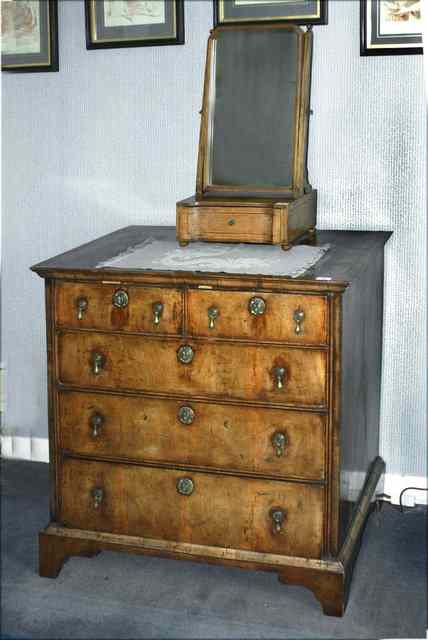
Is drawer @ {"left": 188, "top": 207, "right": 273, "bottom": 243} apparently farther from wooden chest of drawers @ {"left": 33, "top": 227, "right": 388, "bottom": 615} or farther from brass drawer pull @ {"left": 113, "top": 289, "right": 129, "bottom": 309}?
brass drawer pull @ {"left": 113, "top": 289, "right": 129, "bottom": 309}

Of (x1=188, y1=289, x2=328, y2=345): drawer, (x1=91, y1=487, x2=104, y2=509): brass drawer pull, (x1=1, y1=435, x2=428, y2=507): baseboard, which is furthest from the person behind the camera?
(x1=1, y1=435, x2=428, y2=507): baseboard

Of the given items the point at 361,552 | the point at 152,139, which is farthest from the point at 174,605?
the point at 152,139

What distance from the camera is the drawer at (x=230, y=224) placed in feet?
9.62

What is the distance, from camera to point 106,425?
2.94m

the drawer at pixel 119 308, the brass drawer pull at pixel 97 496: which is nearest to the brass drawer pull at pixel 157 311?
the drawer at pixel 119 308

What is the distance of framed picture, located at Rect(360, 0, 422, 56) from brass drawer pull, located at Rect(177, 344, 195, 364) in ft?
4.41

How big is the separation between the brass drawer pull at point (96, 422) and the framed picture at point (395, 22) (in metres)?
1.63

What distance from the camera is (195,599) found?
290 cm

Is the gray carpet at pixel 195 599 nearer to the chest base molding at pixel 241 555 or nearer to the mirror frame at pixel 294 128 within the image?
the chest base molding at pixel 241 555

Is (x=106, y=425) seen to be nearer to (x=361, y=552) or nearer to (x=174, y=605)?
(x=174, y=605)

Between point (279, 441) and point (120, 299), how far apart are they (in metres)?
0.64

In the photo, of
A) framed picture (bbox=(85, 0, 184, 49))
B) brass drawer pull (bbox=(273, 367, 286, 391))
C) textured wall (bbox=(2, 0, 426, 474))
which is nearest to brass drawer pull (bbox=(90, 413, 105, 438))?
brass drawer pull (bbox=(273, 367, 286, 391))

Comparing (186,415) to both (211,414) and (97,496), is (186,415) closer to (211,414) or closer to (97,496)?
(211,414)

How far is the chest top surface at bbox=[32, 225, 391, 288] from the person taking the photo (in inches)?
104
